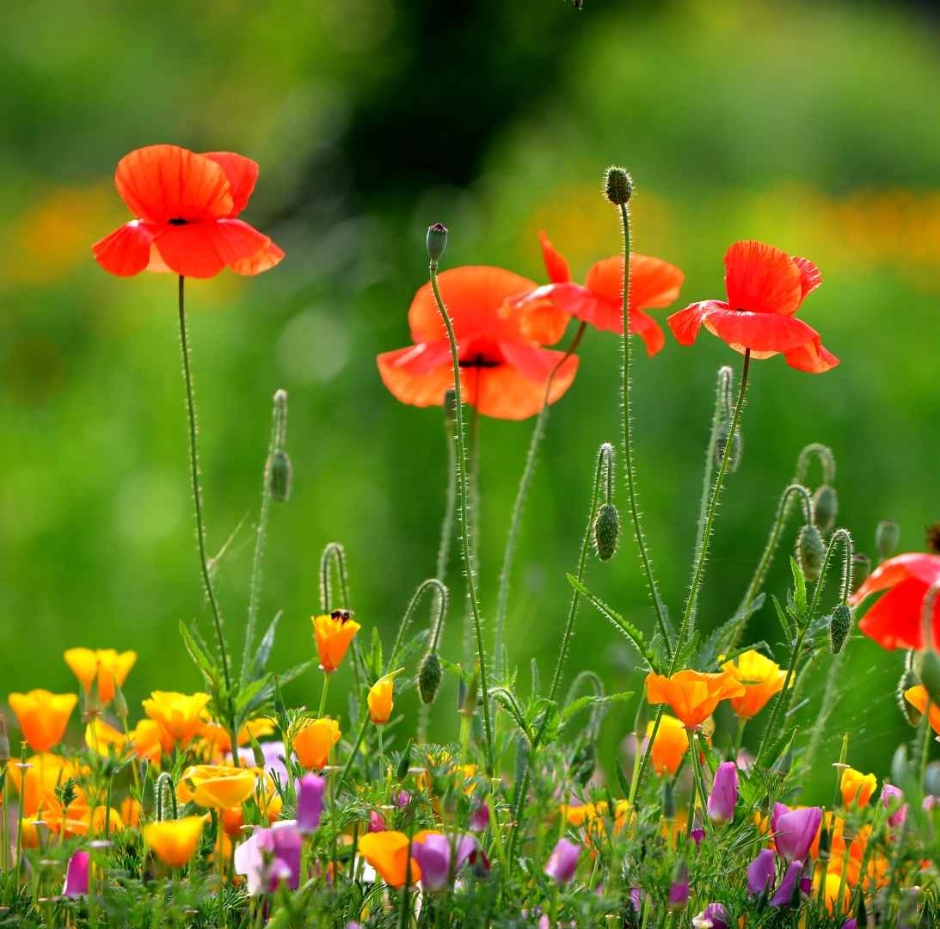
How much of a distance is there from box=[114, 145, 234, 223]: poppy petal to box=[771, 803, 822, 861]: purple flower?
1.94ft

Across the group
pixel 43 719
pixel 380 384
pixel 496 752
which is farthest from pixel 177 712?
pixel 380 384

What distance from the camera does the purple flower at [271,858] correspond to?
0.82 metres

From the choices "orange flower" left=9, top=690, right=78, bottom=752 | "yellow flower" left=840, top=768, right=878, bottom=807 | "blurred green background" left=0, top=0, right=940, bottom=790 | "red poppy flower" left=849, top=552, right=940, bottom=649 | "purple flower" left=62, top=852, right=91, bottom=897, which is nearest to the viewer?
"red poppy flower" left=849, top=552, right=940, bottom=649

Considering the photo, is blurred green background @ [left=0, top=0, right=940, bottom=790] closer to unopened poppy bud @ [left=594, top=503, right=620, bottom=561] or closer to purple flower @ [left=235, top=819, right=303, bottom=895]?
unopened poppy bud @ [left=594, top=503, right=620, bottom=561]

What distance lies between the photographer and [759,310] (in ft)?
3.31

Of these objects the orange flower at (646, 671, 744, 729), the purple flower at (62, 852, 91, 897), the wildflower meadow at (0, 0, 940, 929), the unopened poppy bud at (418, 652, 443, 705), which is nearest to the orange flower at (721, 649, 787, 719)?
the wildflower meadow at (0, 0, 940, 929)

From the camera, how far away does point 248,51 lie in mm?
5117

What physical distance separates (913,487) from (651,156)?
196 inches

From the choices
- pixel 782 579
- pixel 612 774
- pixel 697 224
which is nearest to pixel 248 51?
pixel 697 224

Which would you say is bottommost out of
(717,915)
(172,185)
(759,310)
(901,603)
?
(717,915)

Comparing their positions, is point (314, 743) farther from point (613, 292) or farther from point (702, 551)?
point (613, 292)

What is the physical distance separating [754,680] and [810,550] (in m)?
0.11

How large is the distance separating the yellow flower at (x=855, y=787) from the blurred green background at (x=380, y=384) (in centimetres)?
37

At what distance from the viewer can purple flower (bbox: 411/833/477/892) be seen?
0.83m
